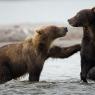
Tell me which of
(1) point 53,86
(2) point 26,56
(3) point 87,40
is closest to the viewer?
(1) point 53,86

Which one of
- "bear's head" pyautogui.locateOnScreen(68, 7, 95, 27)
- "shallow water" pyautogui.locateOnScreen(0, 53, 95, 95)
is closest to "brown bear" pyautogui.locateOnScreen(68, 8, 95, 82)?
"bear's head" pyautogui.locateOnScreen(68, 7, 95, 27)

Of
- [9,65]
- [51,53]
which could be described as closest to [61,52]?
[51,53]

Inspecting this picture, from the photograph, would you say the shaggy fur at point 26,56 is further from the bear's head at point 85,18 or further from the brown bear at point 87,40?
the brown bear at point 87,40

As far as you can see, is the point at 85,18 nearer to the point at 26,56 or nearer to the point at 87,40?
the point at 87,40

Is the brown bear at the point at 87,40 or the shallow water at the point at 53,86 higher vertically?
the brown bear at the point at 87,40

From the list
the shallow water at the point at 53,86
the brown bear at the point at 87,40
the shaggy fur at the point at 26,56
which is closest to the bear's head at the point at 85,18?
the brown bear at the point at 87,40

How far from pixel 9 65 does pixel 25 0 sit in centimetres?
4016

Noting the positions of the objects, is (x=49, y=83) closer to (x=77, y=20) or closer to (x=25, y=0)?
(x=77, y=20)

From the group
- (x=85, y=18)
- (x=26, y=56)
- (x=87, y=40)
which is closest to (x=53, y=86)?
(x=26, y=56)

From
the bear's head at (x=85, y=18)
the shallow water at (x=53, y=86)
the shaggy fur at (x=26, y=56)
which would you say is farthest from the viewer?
the shaggy fur at (x=26, y=56)

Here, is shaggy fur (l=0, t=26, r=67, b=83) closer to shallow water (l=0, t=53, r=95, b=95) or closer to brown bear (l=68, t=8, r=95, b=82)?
shallow water (l=0, t=53, r=95, b=95)

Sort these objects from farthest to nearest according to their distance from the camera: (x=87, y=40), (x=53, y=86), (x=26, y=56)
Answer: (x=26, y=56), (x=87, y=40), (x=53, y=86)

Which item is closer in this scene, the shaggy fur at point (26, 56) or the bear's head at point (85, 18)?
the bear's head at point (85, 18)

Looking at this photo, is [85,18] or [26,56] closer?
[85,18]
